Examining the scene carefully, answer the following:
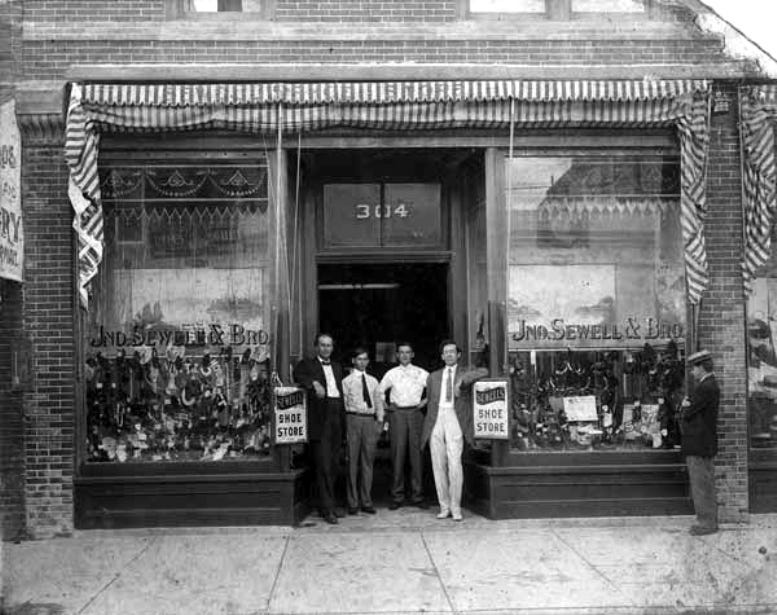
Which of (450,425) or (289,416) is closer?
(289,416)

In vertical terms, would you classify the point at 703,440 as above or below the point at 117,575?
above

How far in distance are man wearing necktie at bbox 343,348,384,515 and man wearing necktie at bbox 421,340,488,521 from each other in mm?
641

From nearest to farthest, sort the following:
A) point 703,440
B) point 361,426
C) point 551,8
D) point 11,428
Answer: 1. point 703,440
2. point 11,428
3. point 551,8
4. point 361,426

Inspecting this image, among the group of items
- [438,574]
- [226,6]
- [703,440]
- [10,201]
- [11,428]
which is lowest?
[438,574]

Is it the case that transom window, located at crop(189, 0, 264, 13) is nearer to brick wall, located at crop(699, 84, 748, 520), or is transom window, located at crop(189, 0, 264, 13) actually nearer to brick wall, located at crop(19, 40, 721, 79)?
brick wall, located at crop(19, 40, 721, 79)

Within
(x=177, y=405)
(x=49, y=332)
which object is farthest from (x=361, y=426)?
(x=49, y=332)

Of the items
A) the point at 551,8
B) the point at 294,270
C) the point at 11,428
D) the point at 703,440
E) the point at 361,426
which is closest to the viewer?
the point at 703,440

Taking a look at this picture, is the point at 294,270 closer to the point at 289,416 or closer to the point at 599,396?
the point at 289,416

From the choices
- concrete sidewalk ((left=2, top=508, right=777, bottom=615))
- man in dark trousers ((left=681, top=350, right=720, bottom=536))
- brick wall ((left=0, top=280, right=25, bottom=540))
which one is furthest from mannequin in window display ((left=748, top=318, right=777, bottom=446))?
brick wall ((left=0, top=280, right=25, bottom=540))

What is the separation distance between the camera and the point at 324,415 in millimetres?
10156

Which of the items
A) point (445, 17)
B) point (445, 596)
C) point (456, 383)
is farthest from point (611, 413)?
point (445, 17)

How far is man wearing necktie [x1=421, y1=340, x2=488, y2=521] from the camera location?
10.2 metres

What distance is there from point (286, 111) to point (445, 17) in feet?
6.59

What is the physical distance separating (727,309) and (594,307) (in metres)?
1.38
